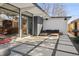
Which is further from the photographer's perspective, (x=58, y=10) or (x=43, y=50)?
(x=58, y=10)

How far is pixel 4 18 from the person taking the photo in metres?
13.1

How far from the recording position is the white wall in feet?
69.4

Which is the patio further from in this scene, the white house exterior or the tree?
the tree

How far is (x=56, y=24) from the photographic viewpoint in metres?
21.5

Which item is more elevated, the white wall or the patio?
the white wall

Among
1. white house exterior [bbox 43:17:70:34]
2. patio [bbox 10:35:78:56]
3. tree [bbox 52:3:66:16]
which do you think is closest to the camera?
patio [bbox 10:35:78:56]

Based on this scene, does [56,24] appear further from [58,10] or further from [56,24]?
[58,10]

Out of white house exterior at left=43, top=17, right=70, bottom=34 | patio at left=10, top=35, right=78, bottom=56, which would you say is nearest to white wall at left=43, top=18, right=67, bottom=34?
white house exterior at left=43, top=17, right=70, bottom=34

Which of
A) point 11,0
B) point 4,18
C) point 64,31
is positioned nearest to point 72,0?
point 11,0

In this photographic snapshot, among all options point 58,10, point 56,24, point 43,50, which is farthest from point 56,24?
point 43,50

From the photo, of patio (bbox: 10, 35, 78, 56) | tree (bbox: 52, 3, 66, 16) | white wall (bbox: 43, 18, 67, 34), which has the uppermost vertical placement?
tree (bbox: 52, 3, 66, 16)

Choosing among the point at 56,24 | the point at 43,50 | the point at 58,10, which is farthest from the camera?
the point at 58,10

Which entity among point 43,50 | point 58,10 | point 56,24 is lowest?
point 43,50

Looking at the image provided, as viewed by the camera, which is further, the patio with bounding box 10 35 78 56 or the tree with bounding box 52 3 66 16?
the tree with bounding box 52 3 66 16
